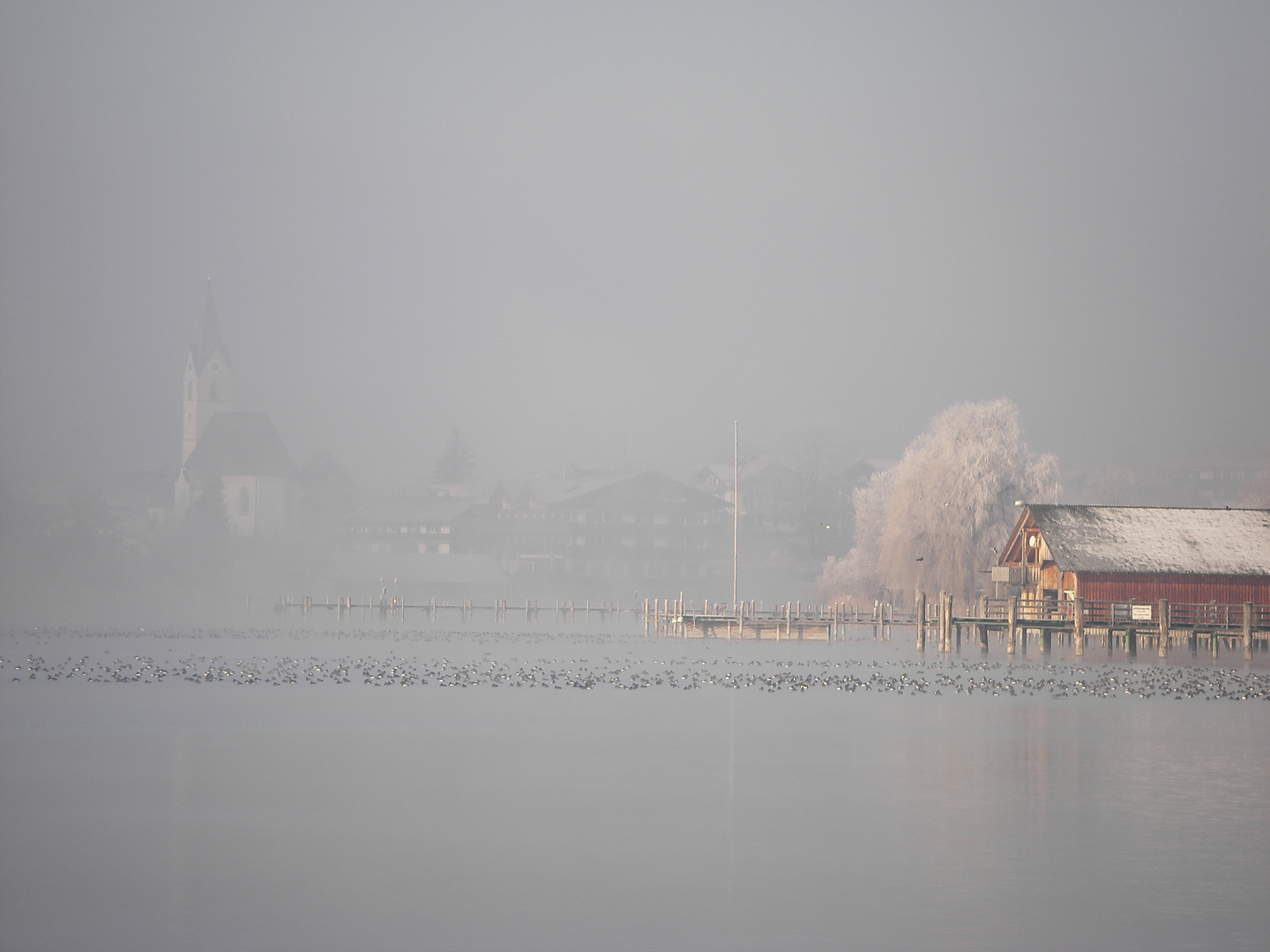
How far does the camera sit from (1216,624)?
47281 millimetres

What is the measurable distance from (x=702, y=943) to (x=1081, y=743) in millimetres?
16762

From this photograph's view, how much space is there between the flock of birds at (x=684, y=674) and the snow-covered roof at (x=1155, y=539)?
4.19 meters

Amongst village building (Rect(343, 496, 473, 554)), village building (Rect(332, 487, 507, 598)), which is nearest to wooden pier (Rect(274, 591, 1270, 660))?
village building (Rect(332, 487, 507, 598))

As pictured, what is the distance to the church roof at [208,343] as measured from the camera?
16338 cm

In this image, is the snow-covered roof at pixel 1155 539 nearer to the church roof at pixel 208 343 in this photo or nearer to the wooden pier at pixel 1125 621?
the wooden pier at pixel 1125 621

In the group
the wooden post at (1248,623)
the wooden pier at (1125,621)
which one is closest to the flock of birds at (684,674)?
the wooden post at (1248,623)

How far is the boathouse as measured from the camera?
50.6 meters

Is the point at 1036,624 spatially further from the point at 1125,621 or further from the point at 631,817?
the point at 631,817

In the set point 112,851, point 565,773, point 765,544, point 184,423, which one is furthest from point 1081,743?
point 184,423

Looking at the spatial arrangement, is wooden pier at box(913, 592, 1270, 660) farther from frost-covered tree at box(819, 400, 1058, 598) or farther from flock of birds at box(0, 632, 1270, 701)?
frost-covered tree at box(819, 400, 1058, 598)

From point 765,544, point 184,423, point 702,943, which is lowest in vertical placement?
point 702,943

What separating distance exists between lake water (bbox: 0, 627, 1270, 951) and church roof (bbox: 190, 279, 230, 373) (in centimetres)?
13137

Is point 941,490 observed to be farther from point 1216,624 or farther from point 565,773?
point 565,773

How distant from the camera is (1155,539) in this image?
52094mm
